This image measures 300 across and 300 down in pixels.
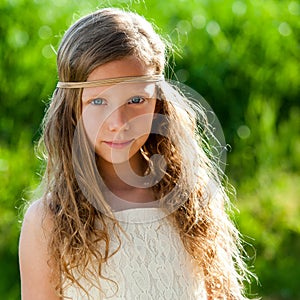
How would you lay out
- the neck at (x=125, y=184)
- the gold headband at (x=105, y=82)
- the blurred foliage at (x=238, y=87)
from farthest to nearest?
the blurred foliage at (x=238, y=87) < the neck at (x=125, y=184) < the gold headband at (x=105, y=82)

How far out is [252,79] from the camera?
452 centimetres

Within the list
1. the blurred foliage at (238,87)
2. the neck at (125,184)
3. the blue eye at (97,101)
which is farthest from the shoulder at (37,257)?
the blurred foliage at (238,87)

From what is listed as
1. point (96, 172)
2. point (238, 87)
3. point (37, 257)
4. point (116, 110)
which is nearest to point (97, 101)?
point (116, 110)

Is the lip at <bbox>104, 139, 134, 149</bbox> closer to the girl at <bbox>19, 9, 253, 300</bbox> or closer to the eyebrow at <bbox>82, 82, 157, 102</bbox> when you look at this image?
the girl at <bbox>19, 9, 253, 300</bbox>

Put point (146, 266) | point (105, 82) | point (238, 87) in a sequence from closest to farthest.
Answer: point (105, 82) → point (146, 266) → point (238, 87)

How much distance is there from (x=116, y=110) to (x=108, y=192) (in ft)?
0.77

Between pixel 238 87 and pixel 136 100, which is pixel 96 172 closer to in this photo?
pixel 136 100

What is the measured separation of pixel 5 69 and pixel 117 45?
2.25 meters

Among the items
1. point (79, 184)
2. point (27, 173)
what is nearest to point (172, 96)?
point (79, 184)

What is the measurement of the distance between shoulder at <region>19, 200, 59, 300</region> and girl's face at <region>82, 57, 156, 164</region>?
22 cm

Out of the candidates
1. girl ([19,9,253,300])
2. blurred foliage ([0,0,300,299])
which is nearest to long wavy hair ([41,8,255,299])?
girl ([19,9,253,300])

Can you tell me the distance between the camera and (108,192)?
7.03ft

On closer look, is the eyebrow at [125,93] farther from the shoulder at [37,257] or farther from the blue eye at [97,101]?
the shoulder at [37,257]

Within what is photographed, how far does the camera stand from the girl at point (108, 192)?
2035 mm
